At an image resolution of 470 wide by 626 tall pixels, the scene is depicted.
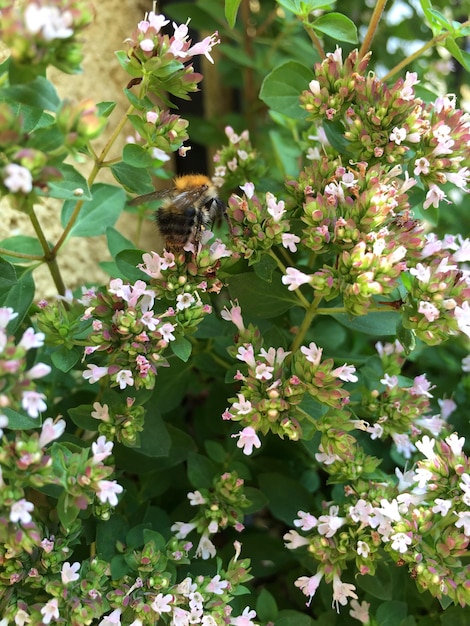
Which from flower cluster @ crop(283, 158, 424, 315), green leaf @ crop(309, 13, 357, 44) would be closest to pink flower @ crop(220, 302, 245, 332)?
flower cluster @ crop(283, 158, 424, 315)

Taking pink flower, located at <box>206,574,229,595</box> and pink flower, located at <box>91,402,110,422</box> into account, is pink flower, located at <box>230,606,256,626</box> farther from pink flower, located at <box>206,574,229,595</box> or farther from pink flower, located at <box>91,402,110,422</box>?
pink flower, located at <box>91,402,110,422</box>

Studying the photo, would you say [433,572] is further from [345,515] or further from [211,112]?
[211,112]


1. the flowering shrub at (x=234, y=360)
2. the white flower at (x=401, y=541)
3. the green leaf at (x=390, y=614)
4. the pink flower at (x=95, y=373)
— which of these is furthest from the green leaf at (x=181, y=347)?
the green leaf at (x=390, y=614)

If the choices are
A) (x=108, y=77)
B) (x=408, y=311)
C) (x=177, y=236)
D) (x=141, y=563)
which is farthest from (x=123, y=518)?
(x=108, y=77)

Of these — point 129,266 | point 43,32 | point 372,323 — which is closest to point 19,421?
point 129,266

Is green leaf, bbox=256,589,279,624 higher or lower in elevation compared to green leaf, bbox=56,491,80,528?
lower

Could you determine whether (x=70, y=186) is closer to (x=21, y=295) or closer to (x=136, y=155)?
(x=136, y=155)
